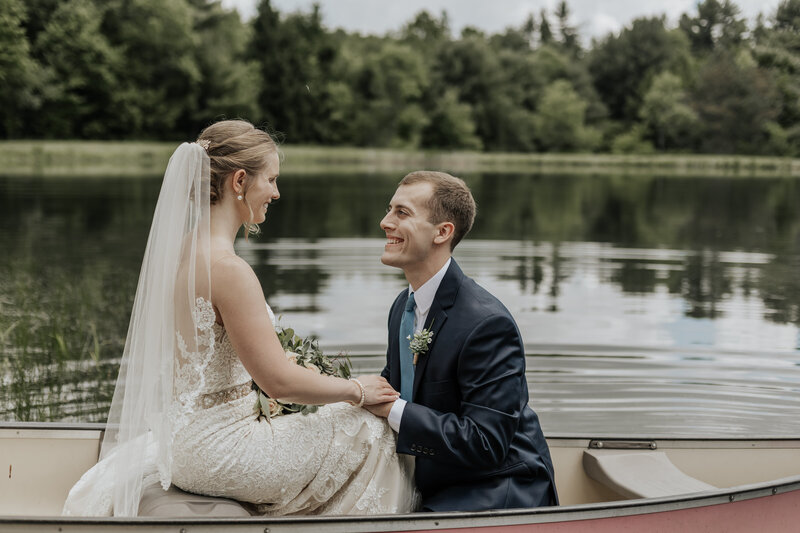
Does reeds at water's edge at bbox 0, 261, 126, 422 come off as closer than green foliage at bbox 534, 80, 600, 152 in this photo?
Yes

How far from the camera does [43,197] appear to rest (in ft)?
86.9

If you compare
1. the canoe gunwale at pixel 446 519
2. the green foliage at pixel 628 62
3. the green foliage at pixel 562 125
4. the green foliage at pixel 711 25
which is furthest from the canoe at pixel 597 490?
the green foliage at pixel 711 25

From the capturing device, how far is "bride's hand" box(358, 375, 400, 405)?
3262mm

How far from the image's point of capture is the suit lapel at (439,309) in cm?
330

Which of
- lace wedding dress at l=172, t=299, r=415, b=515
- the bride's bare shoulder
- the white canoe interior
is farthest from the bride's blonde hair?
the white canoe interior

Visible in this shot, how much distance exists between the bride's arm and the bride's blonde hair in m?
0.31

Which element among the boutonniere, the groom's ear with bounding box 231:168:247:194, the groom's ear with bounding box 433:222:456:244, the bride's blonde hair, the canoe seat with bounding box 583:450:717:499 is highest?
the bride's blonde hair

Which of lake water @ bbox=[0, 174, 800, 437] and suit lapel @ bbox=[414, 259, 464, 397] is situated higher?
suit lapel @ bbox=[414, 259, 464, 397]

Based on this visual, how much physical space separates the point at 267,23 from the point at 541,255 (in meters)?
56.2


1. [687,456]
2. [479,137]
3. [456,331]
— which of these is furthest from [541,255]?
[479,137]

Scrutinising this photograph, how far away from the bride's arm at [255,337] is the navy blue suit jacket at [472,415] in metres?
0.38

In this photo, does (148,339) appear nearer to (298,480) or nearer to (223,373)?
(223,373)

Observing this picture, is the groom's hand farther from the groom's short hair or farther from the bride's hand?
the groom's short hair

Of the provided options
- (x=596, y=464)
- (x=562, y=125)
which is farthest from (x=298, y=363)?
(x=562, y=125)
